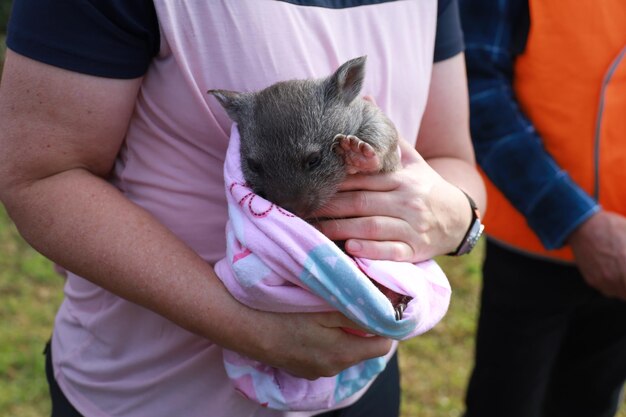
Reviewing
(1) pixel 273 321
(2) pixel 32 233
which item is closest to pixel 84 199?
(2) pixel 32 233

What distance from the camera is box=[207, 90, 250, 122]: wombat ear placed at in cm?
142

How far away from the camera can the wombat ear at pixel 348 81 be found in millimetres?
1475

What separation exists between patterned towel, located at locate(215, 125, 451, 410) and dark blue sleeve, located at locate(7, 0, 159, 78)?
297mm

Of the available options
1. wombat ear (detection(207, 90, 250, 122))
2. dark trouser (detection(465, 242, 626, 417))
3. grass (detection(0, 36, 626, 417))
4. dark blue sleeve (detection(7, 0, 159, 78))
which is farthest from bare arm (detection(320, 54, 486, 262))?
grass (detection(0, 36, 626, 417))

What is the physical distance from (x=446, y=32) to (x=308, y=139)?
1.67 ft

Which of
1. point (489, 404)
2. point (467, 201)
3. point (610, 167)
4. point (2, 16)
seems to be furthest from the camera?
point (2, 16)

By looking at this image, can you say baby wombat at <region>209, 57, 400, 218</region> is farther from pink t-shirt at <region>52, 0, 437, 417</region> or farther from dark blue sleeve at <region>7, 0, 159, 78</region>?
dark blue sleeve at <region>7, 0, 159, 78</region>

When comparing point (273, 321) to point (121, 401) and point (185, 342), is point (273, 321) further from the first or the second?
point (121, 401)

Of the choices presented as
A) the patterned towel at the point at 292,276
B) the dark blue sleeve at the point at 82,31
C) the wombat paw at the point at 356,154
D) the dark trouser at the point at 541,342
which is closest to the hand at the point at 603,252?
the dark trouser at the point at 541,342

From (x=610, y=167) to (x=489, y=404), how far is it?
112cm

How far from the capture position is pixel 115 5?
1.28 m

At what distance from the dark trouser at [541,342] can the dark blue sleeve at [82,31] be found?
189 centimetres

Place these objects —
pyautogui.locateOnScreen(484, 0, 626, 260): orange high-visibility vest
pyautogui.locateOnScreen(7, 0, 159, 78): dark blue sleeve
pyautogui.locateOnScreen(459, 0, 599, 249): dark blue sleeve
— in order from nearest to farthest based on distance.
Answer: pyautogui.locateOnScreen(7, 0, 159, 78): dark blue sleeve < pyautogui.locateOnScreen(484, 0, 626, 260): orange high-visibility vest < pyautogui.locateOnScreen(459, 0, 599, 249): dark blue sleeve

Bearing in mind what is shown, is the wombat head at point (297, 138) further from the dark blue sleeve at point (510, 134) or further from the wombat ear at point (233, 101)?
the dark blue sleeve at point (510, 134)
